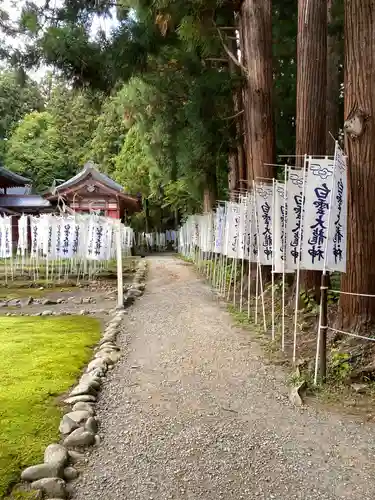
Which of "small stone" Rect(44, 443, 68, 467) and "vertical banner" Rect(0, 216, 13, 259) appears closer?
"small stone" Rect(44, 443, 68, 467)

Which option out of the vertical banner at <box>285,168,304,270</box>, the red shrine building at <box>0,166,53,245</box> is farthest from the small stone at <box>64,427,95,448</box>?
the red shrine building at <box>0,166,53,245</box>

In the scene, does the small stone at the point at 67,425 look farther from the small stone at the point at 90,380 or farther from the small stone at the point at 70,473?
the small stone at the point at 90,380

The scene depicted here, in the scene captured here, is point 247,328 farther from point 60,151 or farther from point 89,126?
point 89,126

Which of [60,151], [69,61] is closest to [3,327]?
[69,61]

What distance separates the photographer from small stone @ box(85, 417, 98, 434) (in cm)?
358

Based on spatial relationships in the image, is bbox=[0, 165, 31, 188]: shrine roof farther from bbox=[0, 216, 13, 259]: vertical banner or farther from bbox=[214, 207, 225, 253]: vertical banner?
bbox=[214, 207, 225, 253]: vertical banner

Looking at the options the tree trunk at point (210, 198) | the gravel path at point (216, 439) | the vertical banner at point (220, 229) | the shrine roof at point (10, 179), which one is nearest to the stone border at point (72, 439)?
the gravel path at point (216, 439)

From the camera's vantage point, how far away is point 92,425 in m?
3.67

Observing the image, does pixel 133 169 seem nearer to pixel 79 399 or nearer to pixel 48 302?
pixel 48 302

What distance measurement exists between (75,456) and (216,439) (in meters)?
0.99

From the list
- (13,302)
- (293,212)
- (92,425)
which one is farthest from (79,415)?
(13,302)

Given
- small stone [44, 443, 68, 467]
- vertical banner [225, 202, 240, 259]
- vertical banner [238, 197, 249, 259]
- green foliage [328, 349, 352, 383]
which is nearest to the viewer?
small stone [44, 443, 68, 467]

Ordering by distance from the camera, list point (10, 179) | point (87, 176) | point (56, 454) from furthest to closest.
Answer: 1. point (10, 179)
2. point (87, 176)
3. point (56, 454)

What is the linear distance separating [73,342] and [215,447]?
361 cm
